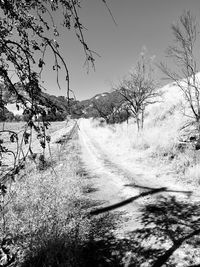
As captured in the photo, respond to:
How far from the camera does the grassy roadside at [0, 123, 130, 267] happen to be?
360 centimetres

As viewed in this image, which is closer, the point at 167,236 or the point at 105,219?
the point at 167,236

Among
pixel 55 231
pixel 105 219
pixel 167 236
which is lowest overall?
pixel 105 219

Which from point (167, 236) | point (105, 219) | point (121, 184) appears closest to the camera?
point (167, 236)

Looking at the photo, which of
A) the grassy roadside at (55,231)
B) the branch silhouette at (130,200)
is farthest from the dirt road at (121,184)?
the grassy roadside at (55,231)

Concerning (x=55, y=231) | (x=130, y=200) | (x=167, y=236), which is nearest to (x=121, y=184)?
(x=130, y=200)

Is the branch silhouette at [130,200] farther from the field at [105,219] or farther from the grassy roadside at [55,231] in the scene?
the grassy roadside at [55,231]

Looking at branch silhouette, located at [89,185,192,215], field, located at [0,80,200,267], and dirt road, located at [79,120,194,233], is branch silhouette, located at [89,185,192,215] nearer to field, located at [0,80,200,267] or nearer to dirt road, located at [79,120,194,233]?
field, located at [0,80,200,267]

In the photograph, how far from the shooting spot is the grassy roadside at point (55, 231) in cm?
360

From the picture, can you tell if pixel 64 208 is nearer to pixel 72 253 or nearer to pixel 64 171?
pixel 72 253

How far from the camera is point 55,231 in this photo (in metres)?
4.21

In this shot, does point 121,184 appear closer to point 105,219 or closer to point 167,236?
point 105,219

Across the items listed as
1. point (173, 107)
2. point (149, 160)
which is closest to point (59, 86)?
point (149, 160)

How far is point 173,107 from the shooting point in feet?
70.3

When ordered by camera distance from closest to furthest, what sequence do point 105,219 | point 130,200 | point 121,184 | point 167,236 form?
point 167,236, point 105,219, point 130,200, point 121,184
